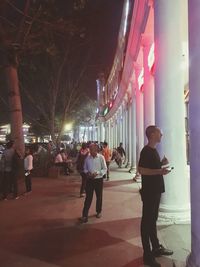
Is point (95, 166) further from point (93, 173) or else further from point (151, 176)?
point (151, 176)

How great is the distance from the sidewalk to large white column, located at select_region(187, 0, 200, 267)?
0.86m

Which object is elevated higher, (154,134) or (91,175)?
(154,134)

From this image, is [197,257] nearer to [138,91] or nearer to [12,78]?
[138,91]

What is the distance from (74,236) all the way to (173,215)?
6.78 ft

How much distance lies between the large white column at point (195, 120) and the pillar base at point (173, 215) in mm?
2991

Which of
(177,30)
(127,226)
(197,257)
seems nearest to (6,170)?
(127,226)

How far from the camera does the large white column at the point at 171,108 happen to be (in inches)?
326

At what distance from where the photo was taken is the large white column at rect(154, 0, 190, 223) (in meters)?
8.28

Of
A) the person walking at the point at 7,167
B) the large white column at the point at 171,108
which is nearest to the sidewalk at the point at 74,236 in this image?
the large white column at the point at 171,108

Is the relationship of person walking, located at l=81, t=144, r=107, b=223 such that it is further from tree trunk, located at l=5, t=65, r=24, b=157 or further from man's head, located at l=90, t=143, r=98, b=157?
tree trunk, located at l=5, t=65, r=24, b=157

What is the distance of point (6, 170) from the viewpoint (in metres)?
12.7

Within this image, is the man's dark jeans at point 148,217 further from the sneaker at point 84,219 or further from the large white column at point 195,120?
the sneaker at point 84,219

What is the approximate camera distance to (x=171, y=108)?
329 inches

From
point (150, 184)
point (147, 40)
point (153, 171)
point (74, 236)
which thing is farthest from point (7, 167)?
point (153, 171)
